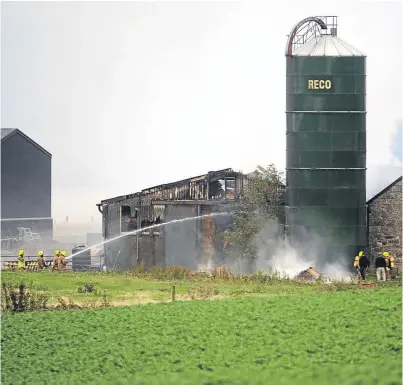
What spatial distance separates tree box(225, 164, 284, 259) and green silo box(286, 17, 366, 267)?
1.44 meters

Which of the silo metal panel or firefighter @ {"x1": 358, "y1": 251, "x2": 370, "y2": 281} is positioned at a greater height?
the silo metal panel

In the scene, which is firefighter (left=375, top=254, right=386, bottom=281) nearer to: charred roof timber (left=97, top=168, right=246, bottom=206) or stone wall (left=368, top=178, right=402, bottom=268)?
stone wall (left=368, top=178, right=402, bottom=268)

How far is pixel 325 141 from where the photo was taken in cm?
3562

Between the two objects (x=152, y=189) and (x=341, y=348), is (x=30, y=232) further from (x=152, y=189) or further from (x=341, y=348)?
(x=341, y=348)

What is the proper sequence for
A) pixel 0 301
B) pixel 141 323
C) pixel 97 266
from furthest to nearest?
pixel 97 266, pixel 0 301, pixel 141 323

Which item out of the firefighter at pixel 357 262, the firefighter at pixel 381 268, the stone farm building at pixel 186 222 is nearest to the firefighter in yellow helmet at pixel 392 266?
the firefighter at pixel 357 262

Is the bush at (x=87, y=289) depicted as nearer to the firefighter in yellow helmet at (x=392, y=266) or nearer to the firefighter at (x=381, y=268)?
the firefighter at (x=381, y=268)

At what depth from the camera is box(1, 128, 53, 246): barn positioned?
2232 inches

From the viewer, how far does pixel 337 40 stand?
35.8 meters

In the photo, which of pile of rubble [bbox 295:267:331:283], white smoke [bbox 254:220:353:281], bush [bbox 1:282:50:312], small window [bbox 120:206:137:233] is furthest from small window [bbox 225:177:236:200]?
bush [bbox 1:282:50:312]

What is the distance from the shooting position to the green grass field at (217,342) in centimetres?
1636

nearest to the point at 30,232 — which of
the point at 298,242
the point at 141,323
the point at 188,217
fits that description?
the point at 188,217

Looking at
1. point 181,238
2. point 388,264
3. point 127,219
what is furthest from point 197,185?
point 388,264

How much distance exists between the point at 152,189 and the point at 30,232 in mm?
20227
